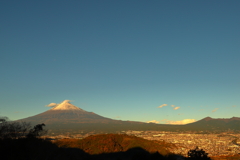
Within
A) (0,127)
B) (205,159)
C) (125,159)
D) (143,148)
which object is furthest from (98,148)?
(205,159)

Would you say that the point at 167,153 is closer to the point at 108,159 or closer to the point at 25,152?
the point at 108,159

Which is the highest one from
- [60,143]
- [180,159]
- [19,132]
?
[19,132]

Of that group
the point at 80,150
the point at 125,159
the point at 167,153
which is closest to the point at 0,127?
the point at 80,150

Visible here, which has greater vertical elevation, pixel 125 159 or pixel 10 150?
pixel 10 150

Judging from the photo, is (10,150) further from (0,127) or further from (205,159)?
(205,159)

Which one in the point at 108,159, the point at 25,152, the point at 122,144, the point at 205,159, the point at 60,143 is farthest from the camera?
the point at 122,144

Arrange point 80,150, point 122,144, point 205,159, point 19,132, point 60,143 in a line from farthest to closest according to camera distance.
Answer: point 122,144 < point 60,143 < point 80,150 < point 19,132 < point 205,159

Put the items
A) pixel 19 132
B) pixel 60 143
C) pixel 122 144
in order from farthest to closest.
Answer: pixel 122 144, pixel 60 143, pixel 19 132

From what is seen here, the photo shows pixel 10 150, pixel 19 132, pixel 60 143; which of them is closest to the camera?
pixel 10 150

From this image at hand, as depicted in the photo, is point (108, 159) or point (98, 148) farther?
point (98, 148)
